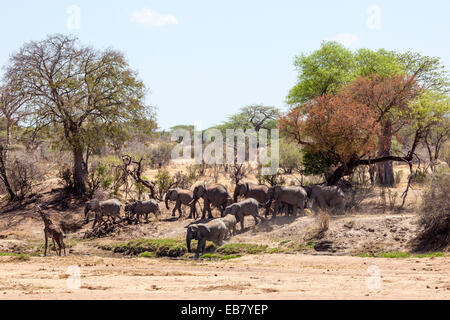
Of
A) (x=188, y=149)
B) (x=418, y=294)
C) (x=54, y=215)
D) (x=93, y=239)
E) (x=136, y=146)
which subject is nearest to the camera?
(x=418, y=294)

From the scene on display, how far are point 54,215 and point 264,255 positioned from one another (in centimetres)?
1064

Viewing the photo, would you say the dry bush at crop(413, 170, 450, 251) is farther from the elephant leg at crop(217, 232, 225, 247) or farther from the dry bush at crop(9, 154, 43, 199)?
the dry bush at crop(9, 154, 43, 199)

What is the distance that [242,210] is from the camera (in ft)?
71.6

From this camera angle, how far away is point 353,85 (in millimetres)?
26984

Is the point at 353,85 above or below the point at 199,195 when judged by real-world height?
above

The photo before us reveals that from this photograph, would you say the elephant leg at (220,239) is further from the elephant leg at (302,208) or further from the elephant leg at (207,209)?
the elephant leg at (302,208)

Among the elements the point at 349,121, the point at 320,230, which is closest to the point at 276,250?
the point at 320,230

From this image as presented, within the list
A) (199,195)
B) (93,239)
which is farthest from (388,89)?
(93,239)

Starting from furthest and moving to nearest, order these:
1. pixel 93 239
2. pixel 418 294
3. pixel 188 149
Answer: pixel 188 149
pixel 93 239
pixel 418 294

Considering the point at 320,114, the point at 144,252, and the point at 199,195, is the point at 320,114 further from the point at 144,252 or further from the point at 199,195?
the point at 144,252

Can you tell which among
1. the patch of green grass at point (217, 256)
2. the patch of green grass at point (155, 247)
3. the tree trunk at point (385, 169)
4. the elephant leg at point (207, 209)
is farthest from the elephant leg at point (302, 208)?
the tree trunk at point (385, 169)

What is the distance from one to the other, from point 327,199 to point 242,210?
12.5 ft

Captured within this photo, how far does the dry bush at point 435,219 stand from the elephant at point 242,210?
627 centimetres

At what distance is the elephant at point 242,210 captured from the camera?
2169 centimetres
